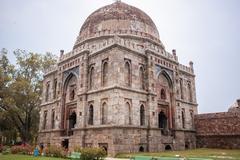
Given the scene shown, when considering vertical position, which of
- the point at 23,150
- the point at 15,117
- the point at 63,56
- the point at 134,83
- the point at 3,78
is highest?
the point at 63,56

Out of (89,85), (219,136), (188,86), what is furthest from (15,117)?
(219,136)

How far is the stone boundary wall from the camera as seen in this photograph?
21547mm

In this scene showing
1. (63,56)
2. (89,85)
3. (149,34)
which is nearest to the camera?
(89,85)

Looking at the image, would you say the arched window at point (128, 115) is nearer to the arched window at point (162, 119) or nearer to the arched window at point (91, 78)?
the arched window at point (91, 78)

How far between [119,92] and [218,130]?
1188cm

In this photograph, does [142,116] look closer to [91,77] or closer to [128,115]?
[128,115]

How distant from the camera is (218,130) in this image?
22.7 m

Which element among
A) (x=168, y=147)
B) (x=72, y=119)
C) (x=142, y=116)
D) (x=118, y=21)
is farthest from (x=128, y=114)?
(x=118, y=21)

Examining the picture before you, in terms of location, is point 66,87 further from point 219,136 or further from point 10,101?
point 219,136

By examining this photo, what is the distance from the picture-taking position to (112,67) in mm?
18219

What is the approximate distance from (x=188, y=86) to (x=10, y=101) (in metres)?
21.0

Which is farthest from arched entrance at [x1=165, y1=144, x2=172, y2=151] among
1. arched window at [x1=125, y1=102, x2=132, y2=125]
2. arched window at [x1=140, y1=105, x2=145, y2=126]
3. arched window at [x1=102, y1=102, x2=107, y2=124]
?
arched window at [x1=102, y1=102, x2=107, y2=124]

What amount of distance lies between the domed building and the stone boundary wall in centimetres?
90

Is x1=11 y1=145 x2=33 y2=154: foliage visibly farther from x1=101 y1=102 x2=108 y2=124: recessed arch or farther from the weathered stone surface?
the weathered stone surface
